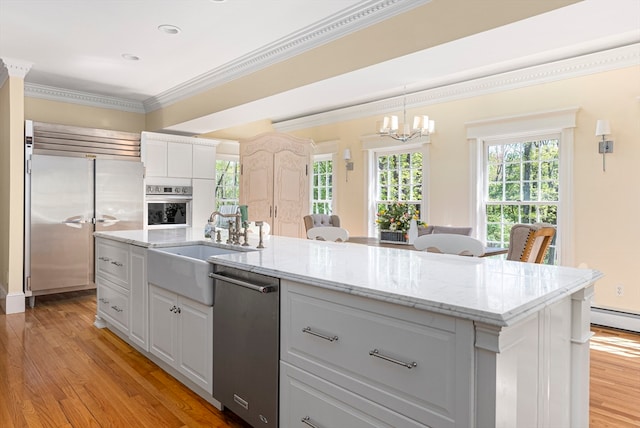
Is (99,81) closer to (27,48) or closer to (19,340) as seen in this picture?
(27,48)

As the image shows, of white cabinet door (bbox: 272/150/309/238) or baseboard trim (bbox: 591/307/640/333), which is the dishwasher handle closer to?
baseboard trim (bbox: 591/307/640/333)

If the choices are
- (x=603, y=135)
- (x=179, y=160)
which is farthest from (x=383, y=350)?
(x=179, y=160)

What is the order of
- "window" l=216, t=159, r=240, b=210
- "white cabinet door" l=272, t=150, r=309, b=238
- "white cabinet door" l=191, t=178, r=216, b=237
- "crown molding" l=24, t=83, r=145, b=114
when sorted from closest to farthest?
"crown molding" l=24, t=83, r=145, b=114 → "white cabinet door" l=191, t=178, r=216, b=237 → "white cabinet door" l=272, t=150, r=309, b=238 → "window" l=216, t=159, r=240, b=210

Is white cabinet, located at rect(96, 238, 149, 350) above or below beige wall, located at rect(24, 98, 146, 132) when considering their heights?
below

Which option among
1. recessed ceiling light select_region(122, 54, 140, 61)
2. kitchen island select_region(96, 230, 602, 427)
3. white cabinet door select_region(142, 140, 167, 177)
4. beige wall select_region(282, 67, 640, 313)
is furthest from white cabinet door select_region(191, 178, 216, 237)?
kitchen island select_region(96, 230, 602, 427)

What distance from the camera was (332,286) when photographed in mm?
1536

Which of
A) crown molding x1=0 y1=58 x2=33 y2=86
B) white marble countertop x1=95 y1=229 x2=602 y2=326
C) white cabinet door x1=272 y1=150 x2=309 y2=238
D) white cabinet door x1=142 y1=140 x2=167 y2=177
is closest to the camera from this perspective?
white marble countertop x1=95 y1=229 x2=602 y2=326

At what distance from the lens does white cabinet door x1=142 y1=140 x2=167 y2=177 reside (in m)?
5.52

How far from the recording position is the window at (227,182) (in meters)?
6.73

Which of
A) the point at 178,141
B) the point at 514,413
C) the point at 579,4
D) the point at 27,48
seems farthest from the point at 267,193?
the point at 514,413

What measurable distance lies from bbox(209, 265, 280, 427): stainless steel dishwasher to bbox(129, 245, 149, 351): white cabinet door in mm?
976

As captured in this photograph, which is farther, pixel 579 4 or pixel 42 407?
pixel 42 407

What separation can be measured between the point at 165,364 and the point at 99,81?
12.5ft

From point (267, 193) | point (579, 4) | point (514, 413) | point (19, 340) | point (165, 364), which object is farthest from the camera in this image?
point (267, 193)
